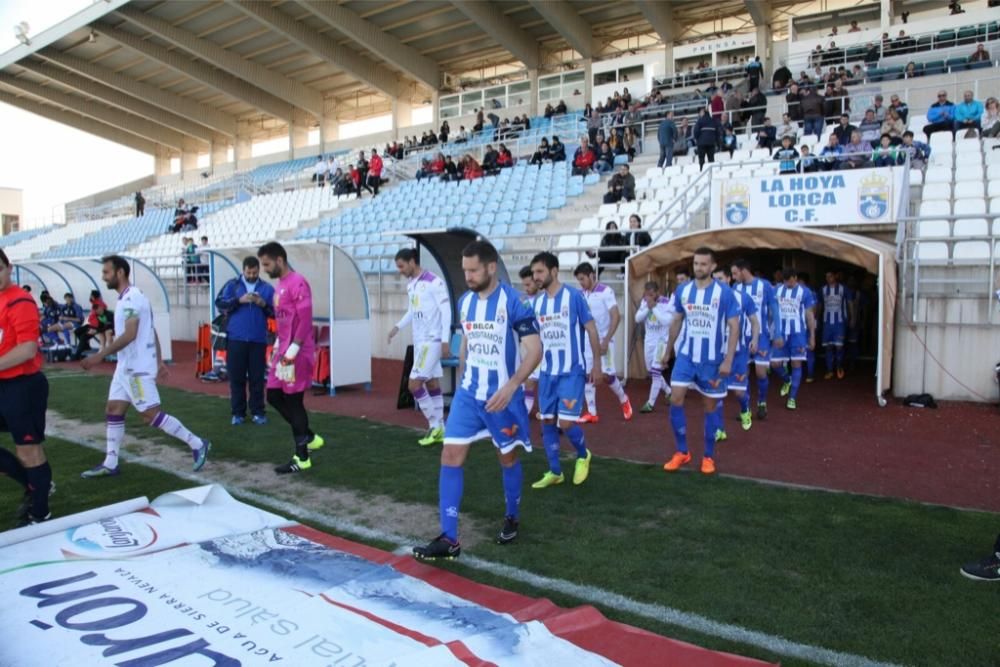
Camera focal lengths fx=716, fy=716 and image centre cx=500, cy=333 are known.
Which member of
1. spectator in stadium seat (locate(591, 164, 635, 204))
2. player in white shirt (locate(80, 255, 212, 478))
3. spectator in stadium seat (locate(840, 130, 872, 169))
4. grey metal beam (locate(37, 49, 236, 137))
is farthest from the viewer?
grey metal beam (locate(37, 49, 236, 137))

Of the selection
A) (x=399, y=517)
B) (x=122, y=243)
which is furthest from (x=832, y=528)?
(x=122, y=243)

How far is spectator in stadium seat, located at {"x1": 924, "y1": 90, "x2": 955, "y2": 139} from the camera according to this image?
51.7ft

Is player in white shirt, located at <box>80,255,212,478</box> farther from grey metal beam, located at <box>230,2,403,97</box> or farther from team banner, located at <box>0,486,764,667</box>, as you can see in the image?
grey metal beam, located at <box>230,2,403,97</box>

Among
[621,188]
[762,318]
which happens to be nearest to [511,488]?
[762,318]

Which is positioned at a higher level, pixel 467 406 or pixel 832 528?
pixel 467 406

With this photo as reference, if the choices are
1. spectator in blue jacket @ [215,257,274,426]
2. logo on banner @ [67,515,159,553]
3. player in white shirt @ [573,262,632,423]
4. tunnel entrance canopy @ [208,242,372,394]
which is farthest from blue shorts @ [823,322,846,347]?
logo on banner @ [67,515,159,553]

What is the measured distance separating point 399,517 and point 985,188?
12.3 m

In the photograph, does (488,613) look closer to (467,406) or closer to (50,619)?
(467,406)

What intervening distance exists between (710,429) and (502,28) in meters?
27.9

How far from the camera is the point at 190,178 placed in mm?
49688

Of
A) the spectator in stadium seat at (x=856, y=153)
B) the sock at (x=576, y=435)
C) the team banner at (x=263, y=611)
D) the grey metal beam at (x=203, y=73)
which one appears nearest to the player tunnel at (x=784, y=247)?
the spectator in stadium seat at (x=856, y=153)

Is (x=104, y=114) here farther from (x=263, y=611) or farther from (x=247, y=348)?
(x=263, y=611)

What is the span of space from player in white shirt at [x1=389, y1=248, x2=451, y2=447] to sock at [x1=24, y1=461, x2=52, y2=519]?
3584 millimetres

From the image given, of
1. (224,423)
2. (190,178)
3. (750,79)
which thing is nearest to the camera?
(224,423)
